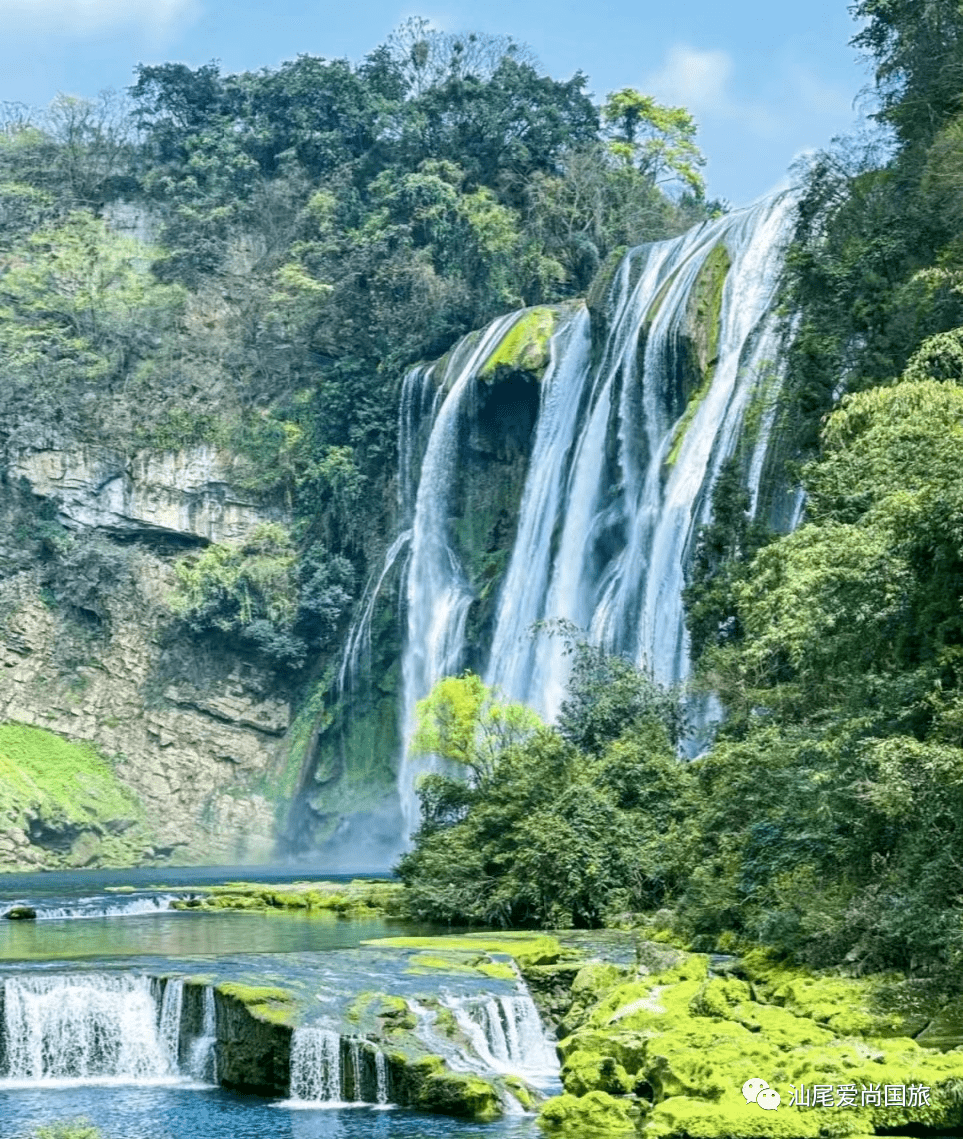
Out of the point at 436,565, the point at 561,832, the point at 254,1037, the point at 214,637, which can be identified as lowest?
the point at 254,1037

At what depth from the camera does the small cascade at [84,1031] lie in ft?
70.7

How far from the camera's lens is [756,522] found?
37.6 m

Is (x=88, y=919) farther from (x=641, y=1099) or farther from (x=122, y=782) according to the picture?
(x=122, y=782)

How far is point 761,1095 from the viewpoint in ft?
53.1

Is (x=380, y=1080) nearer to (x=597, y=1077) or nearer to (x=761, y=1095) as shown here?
(x=597, y=1077)

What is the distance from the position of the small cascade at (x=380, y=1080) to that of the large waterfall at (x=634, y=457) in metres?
21.8

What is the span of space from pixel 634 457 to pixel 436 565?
534 inches

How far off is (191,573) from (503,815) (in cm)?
3737

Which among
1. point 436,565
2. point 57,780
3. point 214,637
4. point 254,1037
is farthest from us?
point 214,637

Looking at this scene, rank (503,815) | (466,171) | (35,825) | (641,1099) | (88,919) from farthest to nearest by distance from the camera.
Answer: (466,171)
(35,825)
(88,919)
(503,815)
(641,1099)

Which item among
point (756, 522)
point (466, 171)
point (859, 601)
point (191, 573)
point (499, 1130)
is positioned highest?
point (466, 171)

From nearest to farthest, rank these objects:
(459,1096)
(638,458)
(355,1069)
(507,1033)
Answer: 1. (459,1096)
2. (355,1069)
3. (507,1033)
4. (638,458)

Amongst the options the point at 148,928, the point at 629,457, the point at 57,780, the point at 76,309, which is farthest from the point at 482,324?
the point at 148,928

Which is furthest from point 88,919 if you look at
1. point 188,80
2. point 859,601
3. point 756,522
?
point 188,80
